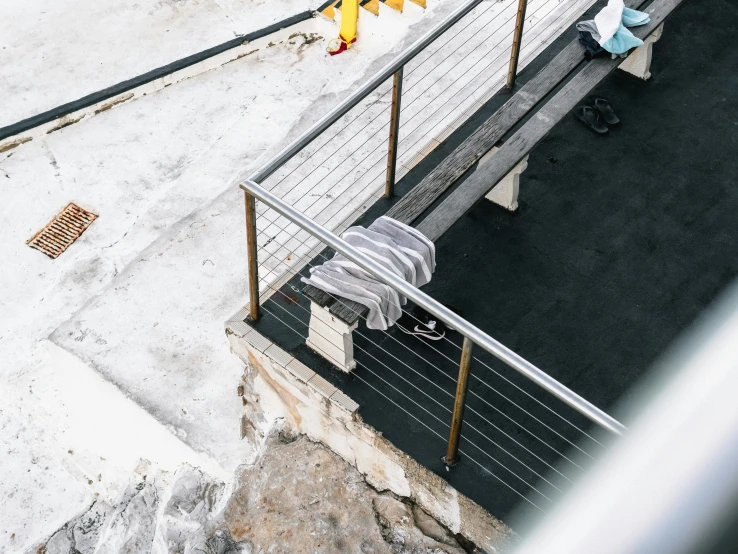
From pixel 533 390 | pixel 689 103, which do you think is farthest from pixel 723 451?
pixel 689 103

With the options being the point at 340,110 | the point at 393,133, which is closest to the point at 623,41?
the point at 393,133

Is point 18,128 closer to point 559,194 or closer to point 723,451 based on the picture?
point 559,194

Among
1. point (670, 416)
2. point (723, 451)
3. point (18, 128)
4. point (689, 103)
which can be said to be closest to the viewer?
point (723, 451)

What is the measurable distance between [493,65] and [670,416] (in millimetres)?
6402

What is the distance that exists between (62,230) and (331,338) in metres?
3.07

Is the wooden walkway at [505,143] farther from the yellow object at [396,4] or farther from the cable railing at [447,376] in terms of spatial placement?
the yellow object at [396,4]

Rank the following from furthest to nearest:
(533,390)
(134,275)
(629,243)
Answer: (134,275), (629,243), (533,390)

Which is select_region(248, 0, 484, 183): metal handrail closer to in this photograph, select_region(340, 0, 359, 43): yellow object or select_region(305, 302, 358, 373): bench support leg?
select_region(305, 302, 358, 373): bench support leg

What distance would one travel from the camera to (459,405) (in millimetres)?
3502

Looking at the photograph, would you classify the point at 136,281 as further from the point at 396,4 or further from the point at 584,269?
the point at 396,4

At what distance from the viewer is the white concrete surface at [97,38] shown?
733cm

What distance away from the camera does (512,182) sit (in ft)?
15.6

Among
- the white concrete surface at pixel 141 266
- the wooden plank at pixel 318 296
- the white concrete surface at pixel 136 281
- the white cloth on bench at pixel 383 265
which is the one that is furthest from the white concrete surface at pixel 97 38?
the wooden plank at pixel 318 296

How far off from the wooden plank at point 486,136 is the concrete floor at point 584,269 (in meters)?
0.30
